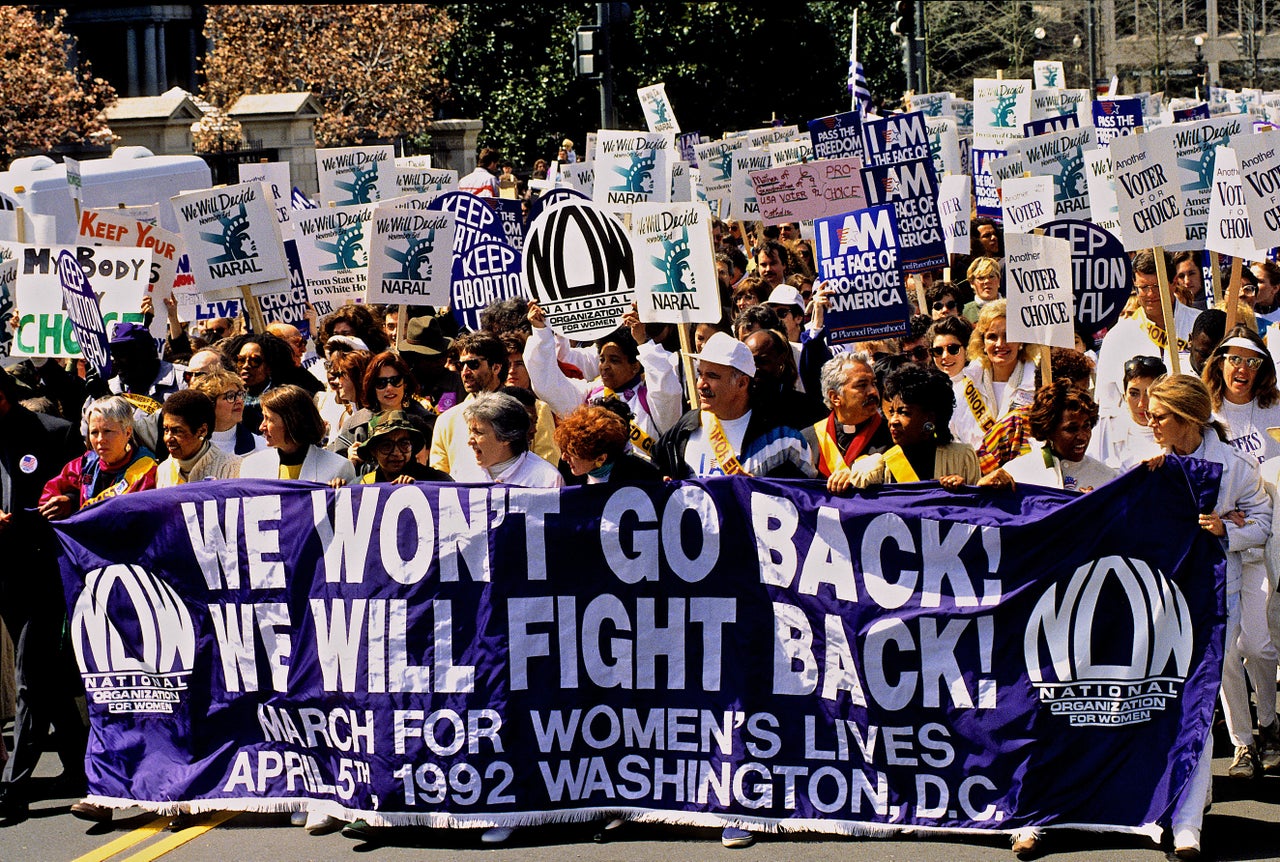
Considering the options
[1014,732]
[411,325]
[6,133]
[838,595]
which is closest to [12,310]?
[411,325]

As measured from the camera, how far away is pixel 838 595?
628 centimetres

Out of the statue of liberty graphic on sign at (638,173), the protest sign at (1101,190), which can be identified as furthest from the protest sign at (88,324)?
the protest sign at (1101,190)

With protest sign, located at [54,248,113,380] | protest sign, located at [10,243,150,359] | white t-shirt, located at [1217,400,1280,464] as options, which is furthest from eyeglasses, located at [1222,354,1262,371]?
protest sign, located at [10,243,150,359]

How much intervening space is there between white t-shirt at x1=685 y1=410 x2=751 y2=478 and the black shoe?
3038 millimetres

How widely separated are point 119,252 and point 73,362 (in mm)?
1274

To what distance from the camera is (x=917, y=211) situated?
1207 centimetres

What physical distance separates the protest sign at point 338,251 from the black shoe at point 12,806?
5.75 m

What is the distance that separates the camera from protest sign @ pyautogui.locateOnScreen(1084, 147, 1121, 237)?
12023 mm

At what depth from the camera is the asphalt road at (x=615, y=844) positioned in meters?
6.06

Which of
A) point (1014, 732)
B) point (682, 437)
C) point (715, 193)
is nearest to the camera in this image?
point (1014, 732)

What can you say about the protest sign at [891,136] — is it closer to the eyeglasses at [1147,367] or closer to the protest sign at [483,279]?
the protest sign at [483,279]

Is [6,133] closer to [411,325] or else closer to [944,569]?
[411,325]

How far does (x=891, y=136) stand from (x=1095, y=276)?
571cm

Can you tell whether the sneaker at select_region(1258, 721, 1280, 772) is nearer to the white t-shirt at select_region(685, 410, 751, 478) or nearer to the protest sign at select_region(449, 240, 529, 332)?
the white t-shirt at select_region(685, 410, 751, 478)
